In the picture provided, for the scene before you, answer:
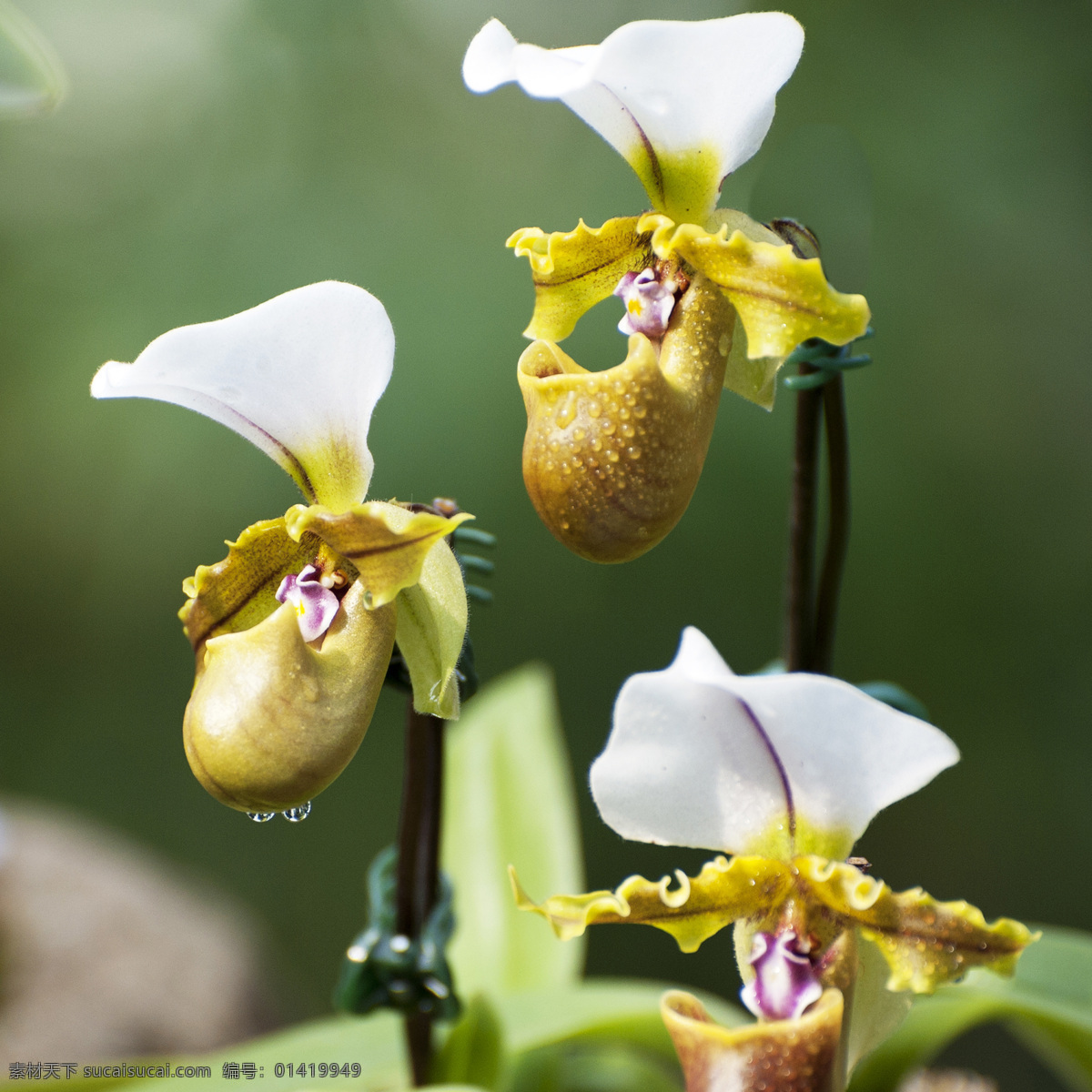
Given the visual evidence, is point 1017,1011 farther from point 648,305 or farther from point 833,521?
point 648,305

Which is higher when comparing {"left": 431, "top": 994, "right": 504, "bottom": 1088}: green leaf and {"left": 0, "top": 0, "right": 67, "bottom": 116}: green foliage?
{"left": 0, "top": 0, "right": 67, "bottom": 116}: green foliage

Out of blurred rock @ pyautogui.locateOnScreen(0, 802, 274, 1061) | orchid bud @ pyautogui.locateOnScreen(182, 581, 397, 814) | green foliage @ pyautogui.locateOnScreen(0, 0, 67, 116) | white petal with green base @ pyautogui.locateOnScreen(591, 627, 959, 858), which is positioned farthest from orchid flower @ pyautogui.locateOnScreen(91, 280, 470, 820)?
blurred rock @ pyautogui.locateOnScreen(0, 802, 274, 1061)

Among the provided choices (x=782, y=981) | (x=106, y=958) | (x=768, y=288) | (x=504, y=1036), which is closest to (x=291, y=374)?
(x=768, y=288)

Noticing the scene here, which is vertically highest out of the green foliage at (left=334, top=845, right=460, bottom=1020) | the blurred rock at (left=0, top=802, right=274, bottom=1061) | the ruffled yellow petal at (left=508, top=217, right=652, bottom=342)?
the ruffled yellow petal at (left=508, top=217, right=652, bottom=342)

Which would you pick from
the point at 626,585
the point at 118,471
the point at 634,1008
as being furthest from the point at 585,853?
the point at 118,471

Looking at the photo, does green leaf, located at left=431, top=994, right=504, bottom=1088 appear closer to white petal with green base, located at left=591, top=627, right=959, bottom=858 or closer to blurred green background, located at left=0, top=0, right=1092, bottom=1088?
white petal with green base, located at left=591, top=627, right=959, bottom=858

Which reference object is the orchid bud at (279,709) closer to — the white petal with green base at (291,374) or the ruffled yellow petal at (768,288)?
the white petal with green base at (291,374)

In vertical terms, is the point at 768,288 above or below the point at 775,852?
above
